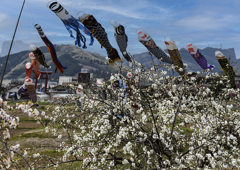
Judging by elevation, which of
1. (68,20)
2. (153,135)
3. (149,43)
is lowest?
(153,135)

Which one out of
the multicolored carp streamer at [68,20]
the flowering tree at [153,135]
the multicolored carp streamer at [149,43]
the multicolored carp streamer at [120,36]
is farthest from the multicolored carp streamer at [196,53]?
the flowering tree at [153,135]

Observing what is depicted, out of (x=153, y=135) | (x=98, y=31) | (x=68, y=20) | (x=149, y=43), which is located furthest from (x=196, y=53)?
(x=153, y=135)

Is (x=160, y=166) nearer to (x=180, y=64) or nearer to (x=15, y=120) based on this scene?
(x=15, y=120)

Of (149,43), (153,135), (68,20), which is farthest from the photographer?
(149,43)

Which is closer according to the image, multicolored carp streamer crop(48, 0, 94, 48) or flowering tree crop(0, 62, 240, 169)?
flowering tree crop(0, 62, 240, 169)

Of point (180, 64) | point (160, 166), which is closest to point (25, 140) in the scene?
point (160, 166)

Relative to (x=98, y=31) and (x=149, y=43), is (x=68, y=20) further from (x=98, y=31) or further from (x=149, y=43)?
(x=149, y=43)

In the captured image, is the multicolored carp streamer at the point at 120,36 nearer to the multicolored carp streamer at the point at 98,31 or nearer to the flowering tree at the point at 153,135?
the multicolored carp streamer at the point at 98,31

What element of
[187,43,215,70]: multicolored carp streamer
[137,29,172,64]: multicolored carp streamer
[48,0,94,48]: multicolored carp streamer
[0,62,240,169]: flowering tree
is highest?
[48,0,94,48]: multicolored carp streamer

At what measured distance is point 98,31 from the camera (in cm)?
1922

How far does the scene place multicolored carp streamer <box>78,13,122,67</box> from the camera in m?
18.7

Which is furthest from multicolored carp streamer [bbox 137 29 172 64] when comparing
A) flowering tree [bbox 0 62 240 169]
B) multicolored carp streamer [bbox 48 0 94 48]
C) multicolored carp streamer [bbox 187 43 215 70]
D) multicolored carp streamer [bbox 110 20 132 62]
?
flowering tree [bbox 0 62 240 169]

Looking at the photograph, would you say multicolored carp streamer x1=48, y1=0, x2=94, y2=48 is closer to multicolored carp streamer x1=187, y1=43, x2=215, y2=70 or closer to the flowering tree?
multicolored carp streamer x1=187, y1=43, x2=215, y2=70

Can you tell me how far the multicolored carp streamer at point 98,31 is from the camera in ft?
61.4
